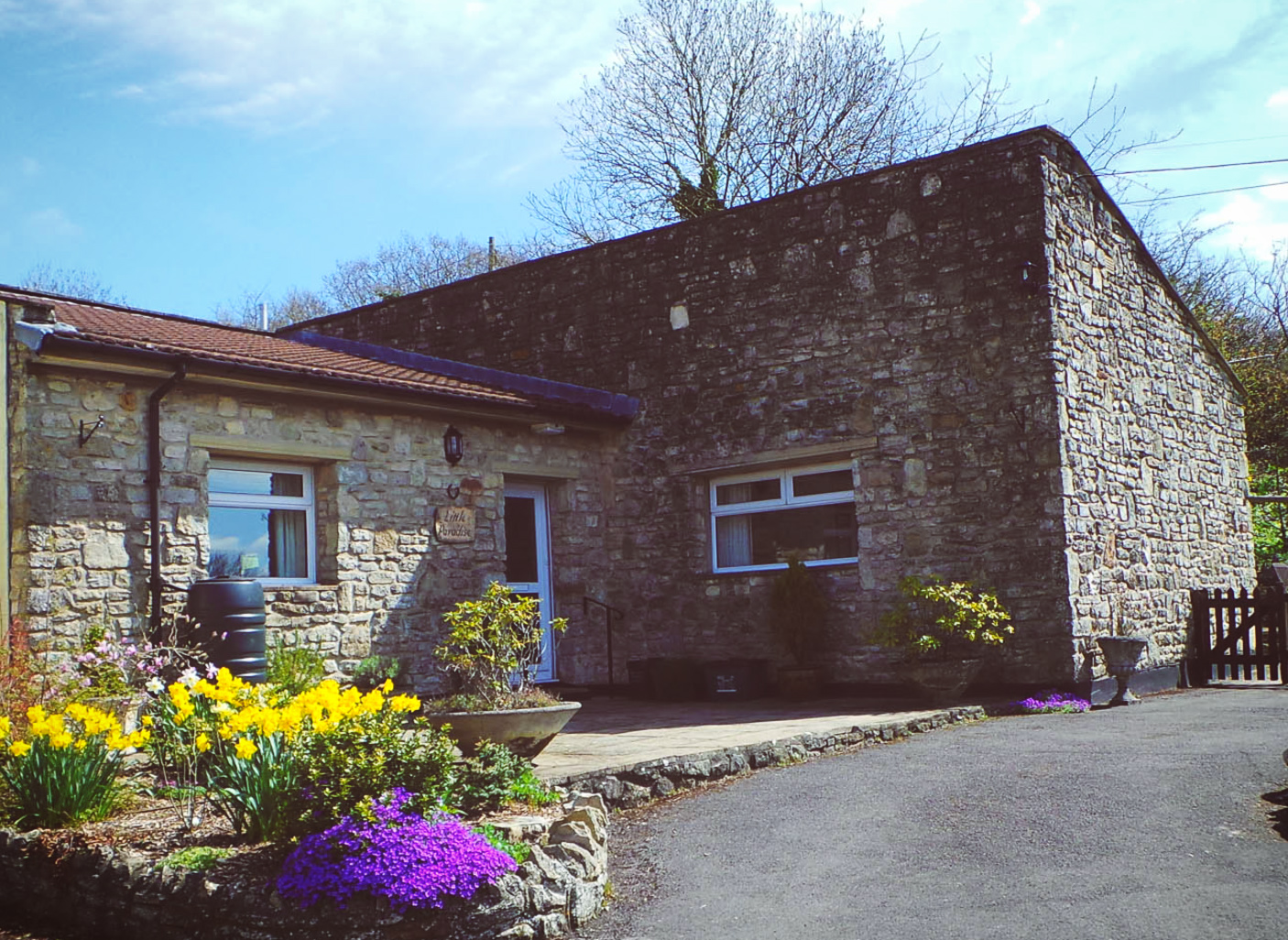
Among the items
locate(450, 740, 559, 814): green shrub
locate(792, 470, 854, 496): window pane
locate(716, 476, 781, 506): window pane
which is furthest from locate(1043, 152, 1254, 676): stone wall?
locate(450, 740, 559, 814): green shrub

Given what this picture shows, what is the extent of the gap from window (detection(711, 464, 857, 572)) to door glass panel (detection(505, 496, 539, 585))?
6.30 feet

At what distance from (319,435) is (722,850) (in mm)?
5855

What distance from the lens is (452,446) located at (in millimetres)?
11242

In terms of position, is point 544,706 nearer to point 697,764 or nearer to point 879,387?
point 697,764

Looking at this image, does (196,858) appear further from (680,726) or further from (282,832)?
(680,726)

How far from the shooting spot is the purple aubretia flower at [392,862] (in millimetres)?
4551

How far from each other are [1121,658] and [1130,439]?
2617 mm

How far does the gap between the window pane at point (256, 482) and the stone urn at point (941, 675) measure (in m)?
5.50

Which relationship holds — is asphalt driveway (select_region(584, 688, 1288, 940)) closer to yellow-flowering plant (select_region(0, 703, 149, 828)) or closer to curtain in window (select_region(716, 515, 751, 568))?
yellow-flowering plant (select_region(0, 703, 149, 828))

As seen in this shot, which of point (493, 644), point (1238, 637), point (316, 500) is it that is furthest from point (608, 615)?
point (1238, 637)

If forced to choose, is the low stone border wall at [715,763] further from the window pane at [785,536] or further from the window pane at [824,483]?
the window pane at [824,483]

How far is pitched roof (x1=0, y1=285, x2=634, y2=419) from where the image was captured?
8.89 metres

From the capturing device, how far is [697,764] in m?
7.41

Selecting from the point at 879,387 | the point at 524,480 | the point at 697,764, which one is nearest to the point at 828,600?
the point at 879,387
